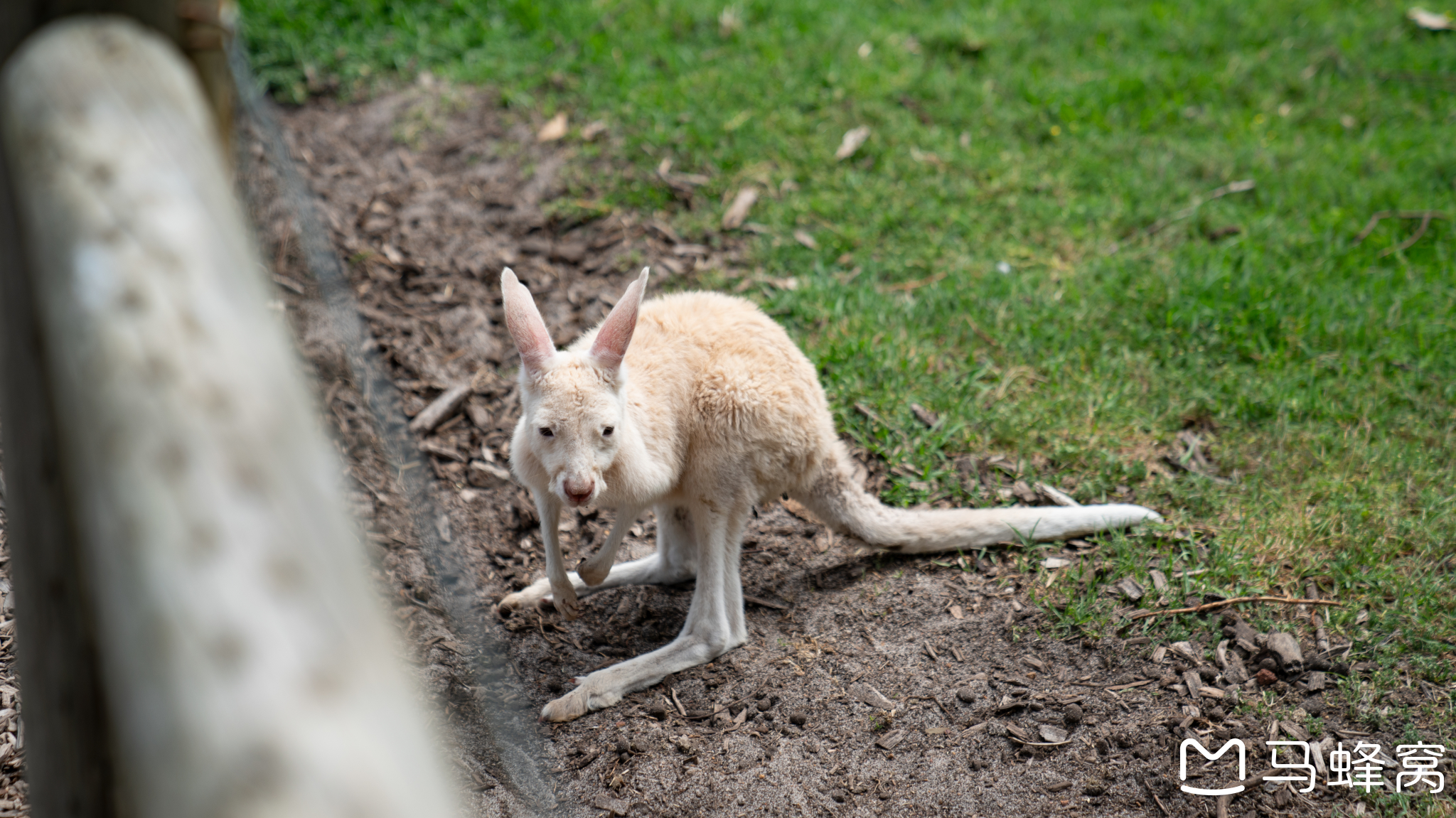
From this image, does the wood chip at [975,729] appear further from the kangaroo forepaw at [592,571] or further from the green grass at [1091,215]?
the kangaroo forepaw at [592,571]

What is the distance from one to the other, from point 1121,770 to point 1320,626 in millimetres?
953

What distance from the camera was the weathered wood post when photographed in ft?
2.07

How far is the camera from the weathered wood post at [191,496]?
0.63 m

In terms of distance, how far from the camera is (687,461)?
3.14m

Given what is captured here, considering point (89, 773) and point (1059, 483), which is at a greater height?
point (89, 773)

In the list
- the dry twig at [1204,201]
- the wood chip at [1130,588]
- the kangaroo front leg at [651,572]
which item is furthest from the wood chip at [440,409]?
the dry twig at [1204,201]

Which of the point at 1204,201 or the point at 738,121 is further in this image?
the point at 738,121

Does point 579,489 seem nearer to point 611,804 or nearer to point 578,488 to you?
point 578,488

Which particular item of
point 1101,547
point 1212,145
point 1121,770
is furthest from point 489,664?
point 1212,145

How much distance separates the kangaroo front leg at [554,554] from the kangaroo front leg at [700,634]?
26cm

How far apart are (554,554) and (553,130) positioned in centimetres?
330

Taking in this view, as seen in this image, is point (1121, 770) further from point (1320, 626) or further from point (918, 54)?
point (918, 54)

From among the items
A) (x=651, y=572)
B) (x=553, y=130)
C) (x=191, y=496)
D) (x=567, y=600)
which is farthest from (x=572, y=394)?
(x=553, y=130)

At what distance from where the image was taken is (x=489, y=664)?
4.21 feet
